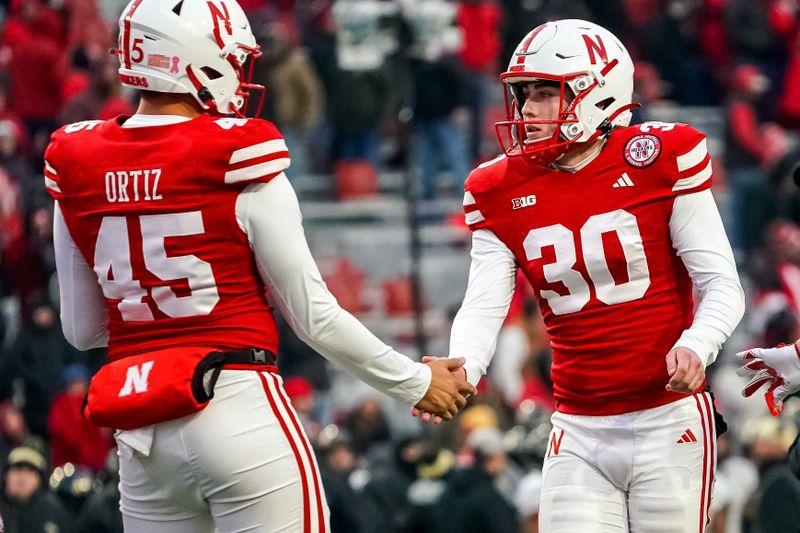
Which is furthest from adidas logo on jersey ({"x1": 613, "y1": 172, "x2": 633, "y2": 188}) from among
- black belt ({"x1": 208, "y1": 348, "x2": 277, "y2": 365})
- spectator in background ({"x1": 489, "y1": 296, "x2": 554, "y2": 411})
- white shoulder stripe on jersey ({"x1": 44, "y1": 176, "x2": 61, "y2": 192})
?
spectator in background ({"x1": 489, "y1": 296, "x2": 554, "y2": 411})

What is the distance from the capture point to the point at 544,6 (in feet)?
46.3

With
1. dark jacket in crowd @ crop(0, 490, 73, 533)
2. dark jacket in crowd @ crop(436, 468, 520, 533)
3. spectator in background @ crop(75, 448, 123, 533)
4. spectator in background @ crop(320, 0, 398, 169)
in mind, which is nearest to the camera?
spectator in background @ crop(75, 448, 123, 533)

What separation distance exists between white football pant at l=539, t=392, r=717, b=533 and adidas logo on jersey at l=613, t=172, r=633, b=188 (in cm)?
66

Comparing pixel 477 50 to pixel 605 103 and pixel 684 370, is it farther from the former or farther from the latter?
pixel 684 370

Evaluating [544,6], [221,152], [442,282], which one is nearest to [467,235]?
[442,282]

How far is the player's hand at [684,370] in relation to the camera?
4.69 metres

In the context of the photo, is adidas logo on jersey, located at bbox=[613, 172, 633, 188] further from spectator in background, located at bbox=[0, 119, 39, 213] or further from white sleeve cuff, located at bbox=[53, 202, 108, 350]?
spectator in background, located at bbox=[0, 119, 39, 213]

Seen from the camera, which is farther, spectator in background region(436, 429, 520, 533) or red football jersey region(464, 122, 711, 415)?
spectator in background region(436, 429, 520, 533)

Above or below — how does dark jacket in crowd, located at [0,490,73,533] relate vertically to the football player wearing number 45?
below

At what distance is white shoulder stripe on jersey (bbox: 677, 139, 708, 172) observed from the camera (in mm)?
5020

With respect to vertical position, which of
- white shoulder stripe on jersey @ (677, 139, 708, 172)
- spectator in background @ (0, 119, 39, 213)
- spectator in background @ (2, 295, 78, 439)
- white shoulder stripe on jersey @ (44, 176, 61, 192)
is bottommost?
spectator in background @ (2, 295, 78, 439)

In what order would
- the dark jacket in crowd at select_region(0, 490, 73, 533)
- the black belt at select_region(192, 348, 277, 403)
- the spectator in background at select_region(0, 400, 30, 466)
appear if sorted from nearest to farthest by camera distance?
the black belt at select_region(192, 348, 277, 403)
the dark jacket in crowd at select_region(0, 490, 73, 533)
the spectator in background at select_region(0, 400, 30, 466)

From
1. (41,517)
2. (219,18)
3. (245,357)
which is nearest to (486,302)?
(245,357)

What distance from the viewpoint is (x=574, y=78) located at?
17.0ft
